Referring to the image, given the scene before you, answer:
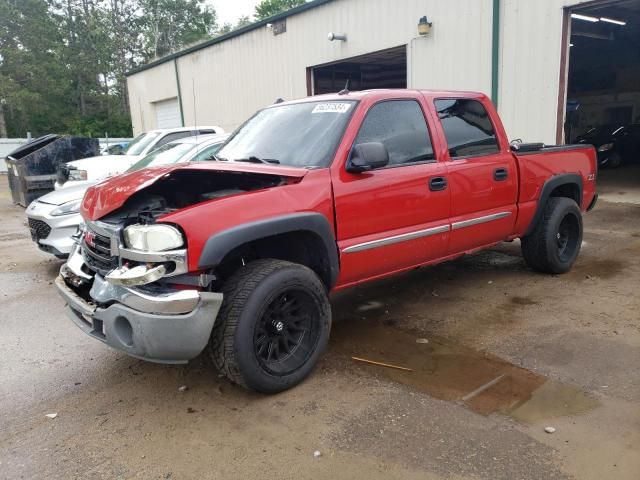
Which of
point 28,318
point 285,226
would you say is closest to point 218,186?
point 285,226

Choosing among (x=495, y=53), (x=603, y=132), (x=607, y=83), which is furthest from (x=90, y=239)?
(x=607, y=83)

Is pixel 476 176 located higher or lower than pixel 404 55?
lower

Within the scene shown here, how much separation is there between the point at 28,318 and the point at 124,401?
7.58ft

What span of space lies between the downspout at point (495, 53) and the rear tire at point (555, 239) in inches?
177

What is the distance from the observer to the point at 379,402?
3.25 meters

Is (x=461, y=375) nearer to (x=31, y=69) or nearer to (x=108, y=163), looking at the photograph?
(x=108, y=163)

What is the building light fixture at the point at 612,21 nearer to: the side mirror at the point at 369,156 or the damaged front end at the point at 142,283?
the side mirror at the point at 369,156

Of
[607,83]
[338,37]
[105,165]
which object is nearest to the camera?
[105,165]

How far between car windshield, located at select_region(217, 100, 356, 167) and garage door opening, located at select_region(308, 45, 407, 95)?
8.58m

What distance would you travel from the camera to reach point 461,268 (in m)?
6.26

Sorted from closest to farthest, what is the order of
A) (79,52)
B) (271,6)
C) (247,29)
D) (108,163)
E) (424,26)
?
(108,163) < (424,26) < (247,29) < (79,52) < (271,6)

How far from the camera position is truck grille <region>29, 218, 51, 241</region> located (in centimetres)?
617

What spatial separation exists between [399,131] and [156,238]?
2169 millimetres

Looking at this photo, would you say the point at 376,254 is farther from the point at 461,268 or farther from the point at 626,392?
the point at 461,268
